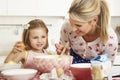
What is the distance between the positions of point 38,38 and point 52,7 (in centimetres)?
135

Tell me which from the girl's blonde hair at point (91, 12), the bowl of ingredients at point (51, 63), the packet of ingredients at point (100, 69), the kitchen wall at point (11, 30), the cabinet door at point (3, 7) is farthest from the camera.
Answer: the kitchen wall at point (11, 30)

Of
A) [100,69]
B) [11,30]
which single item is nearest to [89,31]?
[100,69]

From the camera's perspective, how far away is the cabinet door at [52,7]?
3096mm

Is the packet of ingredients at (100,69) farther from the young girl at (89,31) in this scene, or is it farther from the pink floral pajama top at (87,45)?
the pink floral pajama top at (87,45)

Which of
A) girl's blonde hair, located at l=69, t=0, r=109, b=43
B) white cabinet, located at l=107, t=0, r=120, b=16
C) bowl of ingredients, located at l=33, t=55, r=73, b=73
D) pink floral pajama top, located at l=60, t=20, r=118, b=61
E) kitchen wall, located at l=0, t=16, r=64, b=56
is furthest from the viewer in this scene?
white cabinet, located at l=107, t=0, r=120, b=16

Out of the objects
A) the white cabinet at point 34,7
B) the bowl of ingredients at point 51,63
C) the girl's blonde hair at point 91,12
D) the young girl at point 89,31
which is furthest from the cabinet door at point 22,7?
the bowl of ingredients at point 51,63

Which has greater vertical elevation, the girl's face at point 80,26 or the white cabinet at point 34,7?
the white cabinet at point 34,7

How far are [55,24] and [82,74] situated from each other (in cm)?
222

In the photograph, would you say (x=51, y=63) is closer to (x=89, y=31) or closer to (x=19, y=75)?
(x=19, y=75)

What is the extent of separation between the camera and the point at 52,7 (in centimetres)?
312

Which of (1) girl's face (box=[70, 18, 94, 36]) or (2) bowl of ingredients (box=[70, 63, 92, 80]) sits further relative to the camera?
(1) girl's face (box=[70, 18, 94, 36])

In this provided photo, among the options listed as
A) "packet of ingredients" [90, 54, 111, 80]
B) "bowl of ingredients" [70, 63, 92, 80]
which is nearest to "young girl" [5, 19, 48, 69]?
"bowl of ingredients" [70, 63, 92, 80]

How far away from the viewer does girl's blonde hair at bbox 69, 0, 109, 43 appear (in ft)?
4.60

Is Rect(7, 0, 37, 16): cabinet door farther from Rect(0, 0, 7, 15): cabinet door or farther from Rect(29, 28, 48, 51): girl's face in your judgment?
Rect(29, 28, 48, 51): girl's face
